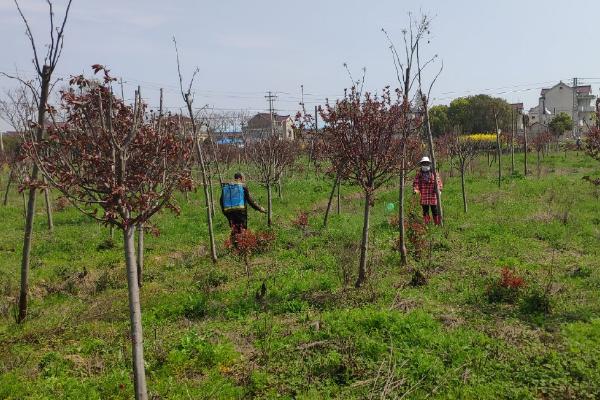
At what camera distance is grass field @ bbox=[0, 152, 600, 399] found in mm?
4676

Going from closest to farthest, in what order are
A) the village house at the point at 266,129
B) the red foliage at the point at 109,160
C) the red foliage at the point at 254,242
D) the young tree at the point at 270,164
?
the red foliage at the point at 109,160, the red foliage at the point at 254,242, the young tree at the point at 270,164, the village house at the point at 266,129

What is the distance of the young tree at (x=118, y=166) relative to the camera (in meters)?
3.71

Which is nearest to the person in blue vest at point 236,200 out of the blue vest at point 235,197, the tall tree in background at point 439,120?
the blue vest at point 235,197

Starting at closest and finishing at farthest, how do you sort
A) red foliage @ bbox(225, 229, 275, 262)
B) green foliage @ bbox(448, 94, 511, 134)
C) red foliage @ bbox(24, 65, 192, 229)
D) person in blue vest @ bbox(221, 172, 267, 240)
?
red foliage @ bbox(24, 65, 192, 229)
red foliage @ bbox(225, 229, 275, 262)
person in blue vest @ bbox(221, 172, 267, 240)
green foliage @ bbox(448, 94, 511, 134)

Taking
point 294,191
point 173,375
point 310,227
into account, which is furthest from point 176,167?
point 294,191

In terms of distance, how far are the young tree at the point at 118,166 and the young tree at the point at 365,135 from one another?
3.40 m

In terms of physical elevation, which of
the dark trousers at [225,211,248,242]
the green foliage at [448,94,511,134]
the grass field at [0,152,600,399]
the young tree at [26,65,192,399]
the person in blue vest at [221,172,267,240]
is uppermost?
the green foliage at [448,94,511,134]

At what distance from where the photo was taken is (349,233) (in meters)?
11.0

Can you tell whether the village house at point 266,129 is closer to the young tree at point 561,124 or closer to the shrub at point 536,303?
the shrub at point 536,303

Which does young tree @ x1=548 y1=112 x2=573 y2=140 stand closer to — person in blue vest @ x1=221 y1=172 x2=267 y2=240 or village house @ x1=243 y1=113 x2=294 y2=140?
village house @ x1=243 y1=113 x2=294 y2=140

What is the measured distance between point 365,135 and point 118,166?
4226 millimetres

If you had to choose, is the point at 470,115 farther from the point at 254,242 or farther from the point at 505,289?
the point at 505,289

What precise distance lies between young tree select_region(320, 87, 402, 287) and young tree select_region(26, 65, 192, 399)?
11.2 ft

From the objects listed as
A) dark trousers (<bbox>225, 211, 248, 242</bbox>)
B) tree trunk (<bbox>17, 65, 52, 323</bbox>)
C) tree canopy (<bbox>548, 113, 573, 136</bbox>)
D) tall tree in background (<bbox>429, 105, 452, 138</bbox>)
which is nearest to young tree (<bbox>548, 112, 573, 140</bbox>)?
tree canopy (<bbox>548, 113, 573, 136</bbox>)
